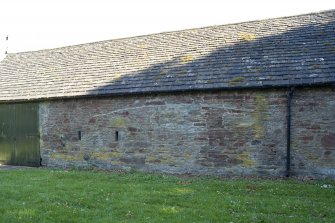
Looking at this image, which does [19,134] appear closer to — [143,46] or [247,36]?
[143,46]

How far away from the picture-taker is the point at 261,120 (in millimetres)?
13008

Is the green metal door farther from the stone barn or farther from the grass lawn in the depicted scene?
the grass lawn

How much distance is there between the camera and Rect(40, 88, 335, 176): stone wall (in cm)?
1245

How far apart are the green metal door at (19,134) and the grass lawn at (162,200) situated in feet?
18.2

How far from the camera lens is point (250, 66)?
45.6ft

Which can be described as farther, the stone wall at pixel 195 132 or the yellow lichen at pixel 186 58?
the yellow lichen at pixel 186 58

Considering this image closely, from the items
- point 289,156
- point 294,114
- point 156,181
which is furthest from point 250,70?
point 156,181

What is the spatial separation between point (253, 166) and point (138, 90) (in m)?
5.09

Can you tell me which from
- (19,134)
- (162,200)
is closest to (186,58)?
(162,200)

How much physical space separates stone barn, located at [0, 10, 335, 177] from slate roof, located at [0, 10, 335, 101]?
0.05m

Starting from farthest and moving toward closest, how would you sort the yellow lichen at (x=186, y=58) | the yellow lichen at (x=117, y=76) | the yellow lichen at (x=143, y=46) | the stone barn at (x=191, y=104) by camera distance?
the yellow lichen at (x=143, y=46), the yellow lichen at (x=117, y=76), the yellow lichen at (x=186, y=58), the stone barn at (x=191, y=104)

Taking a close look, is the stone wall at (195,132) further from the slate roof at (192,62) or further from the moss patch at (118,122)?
the slate roof at (192,62)

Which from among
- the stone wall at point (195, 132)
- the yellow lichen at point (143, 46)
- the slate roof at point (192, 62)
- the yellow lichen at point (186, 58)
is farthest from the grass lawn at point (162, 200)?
the yellow lichen at point (143, 46)

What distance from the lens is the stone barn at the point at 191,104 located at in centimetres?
1260
